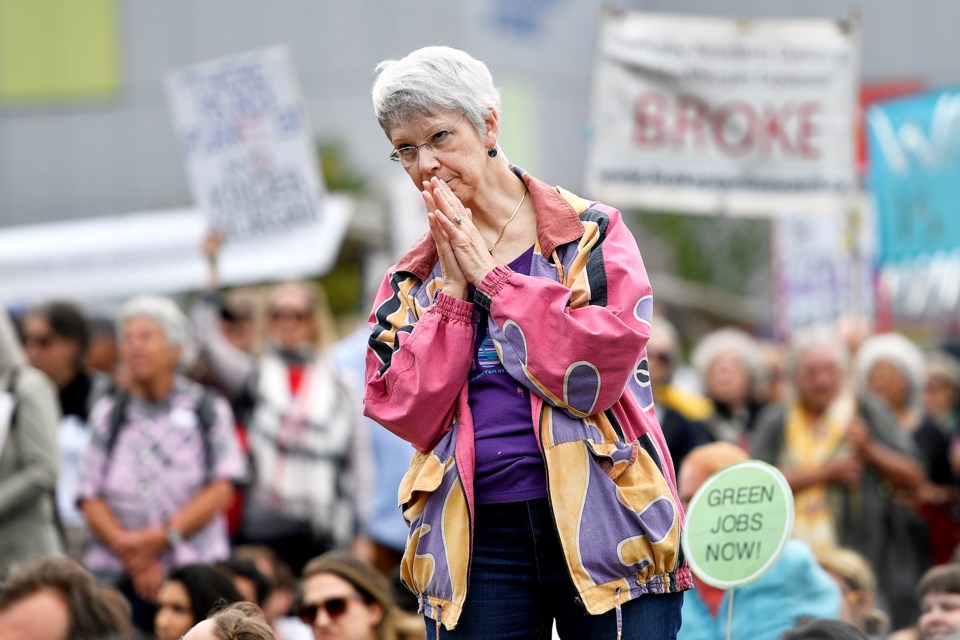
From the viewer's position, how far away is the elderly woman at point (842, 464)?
736 cm

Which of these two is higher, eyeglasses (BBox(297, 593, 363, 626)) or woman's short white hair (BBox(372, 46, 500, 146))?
woman's short white hair (BBox(372, 46, 500, 146))

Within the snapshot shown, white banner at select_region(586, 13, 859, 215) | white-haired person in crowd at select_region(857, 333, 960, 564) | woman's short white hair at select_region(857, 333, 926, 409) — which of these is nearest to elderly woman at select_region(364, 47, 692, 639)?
white-haired person in crowd at select_region(857, 333, 960, 564)

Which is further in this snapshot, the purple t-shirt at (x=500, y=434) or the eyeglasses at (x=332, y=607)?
the eyeglasses at (x=332, y=607)

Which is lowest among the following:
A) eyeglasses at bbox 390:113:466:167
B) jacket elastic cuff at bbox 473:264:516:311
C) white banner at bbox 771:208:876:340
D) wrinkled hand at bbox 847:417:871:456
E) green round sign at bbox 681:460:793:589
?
white banner at bbox 771:208:876:340

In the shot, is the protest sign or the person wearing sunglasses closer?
the person wearing sunglasses

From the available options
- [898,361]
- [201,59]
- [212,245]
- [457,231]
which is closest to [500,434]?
[457,231]

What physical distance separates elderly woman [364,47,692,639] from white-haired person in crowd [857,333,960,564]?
4.91 meters

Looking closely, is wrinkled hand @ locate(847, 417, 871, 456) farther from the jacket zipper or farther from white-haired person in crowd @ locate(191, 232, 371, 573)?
the jacket zipper

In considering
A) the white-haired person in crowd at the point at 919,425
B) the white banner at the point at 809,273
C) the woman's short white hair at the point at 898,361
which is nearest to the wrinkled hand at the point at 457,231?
the white-haired person in crowd at the point at 919,425

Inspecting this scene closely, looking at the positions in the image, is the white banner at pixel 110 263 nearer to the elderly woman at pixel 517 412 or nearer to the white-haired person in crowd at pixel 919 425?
the white-haired person in crowd at pixel 919 425

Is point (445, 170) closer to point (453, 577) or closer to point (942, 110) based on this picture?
point (453, 577)

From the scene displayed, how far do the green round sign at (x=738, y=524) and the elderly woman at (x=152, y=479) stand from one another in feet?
10.1

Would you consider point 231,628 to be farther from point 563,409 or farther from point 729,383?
point 729,383

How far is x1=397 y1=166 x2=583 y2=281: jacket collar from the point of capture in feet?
10.3
